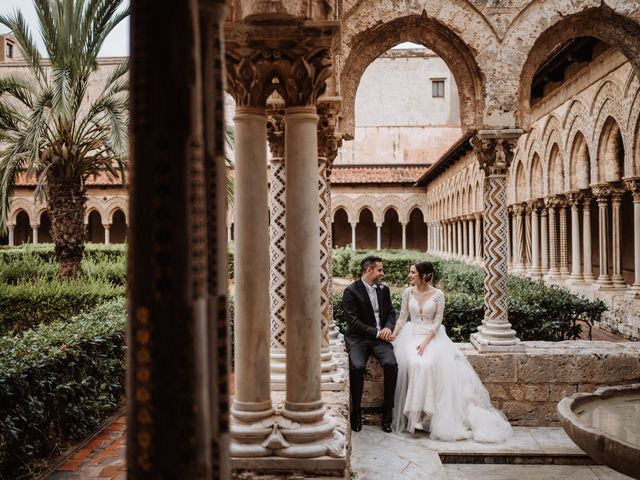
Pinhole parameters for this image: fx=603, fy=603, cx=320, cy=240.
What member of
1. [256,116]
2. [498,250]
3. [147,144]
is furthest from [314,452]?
[498,250]

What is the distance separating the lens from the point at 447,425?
527cm

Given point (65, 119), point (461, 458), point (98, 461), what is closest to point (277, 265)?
point (98, 461)

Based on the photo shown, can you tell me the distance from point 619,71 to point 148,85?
11911mm

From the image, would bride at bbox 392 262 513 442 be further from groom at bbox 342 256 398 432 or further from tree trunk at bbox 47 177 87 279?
tree trunk at bbox 47 177 87 279

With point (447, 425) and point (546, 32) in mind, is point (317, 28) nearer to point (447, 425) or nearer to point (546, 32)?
point (447, 425)

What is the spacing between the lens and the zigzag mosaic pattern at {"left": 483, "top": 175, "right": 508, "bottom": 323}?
623 cm

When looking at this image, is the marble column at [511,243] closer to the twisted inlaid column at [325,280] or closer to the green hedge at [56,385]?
the twisted inlaid column at [325,280]

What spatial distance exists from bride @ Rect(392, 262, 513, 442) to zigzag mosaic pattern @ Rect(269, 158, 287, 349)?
145 cm

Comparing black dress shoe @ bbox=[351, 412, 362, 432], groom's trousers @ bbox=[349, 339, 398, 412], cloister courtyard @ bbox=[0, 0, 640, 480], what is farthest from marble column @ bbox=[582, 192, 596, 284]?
black dress shoe @ bbox=[351, 412, 362, 432]

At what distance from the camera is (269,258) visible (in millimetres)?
3229

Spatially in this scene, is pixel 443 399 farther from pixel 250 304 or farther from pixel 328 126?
pixel 250 304

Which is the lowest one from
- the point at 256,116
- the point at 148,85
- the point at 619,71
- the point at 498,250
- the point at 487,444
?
the point at 487,444

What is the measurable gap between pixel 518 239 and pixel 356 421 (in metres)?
14.8

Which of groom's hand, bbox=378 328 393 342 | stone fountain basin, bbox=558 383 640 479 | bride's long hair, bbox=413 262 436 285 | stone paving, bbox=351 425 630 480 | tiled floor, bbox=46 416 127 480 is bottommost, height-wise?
stone paving, bbox=351 425 630 480
